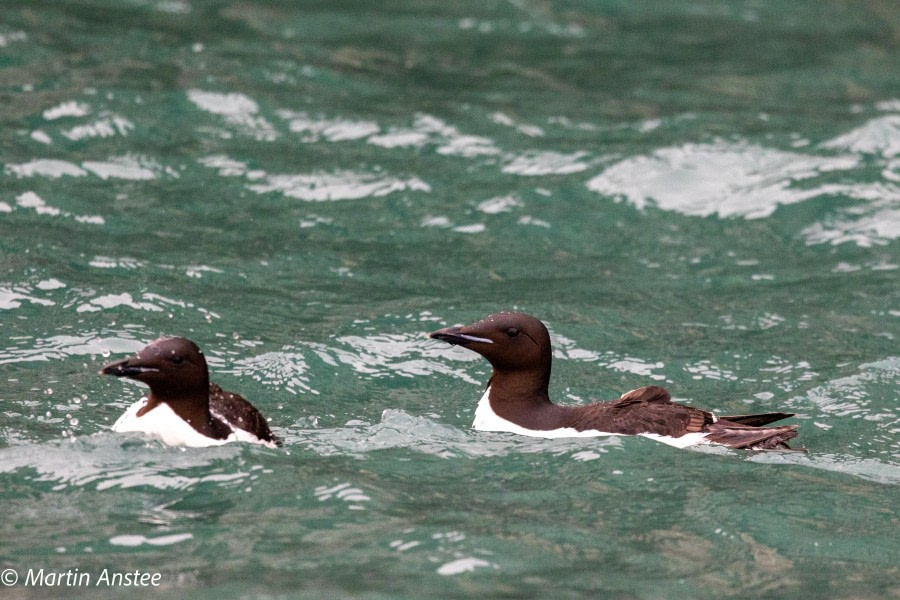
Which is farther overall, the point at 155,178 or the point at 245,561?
the point at 155,178

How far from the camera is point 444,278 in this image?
13.2 m

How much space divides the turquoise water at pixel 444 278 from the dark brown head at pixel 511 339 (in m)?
0.57

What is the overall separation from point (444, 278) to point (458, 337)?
3846 millimetres

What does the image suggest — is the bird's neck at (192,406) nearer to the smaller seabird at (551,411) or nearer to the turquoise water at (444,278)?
the turquoise water at (444,278)

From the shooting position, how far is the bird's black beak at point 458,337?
9.38 meters

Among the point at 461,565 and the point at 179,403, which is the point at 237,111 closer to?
the point at 179,403

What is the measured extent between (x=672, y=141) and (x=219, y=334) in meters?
7.17

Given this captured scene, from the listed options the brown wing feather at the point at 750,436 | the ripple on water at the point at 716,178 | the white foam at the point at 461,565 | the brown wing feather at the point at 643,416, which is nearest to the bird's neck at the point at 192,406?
the white foam at the point at 461,565

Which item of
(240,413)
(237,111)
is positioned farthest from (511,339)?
(237,111)

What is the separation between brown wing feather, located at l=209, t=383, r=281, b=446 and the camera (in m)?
8.73

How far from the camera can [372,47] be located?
19406mm

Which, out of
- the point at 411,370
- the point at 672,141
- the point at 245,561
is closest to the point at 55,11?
the point at 672,141

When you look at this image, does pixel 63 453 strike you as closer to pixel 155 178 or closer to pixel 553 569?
pixel 553 569

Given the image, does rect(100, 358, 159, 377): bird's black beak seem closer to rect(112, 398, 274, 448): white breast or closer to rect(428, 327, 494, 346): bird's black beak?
rect(112, 398, 274, 448): white breast
